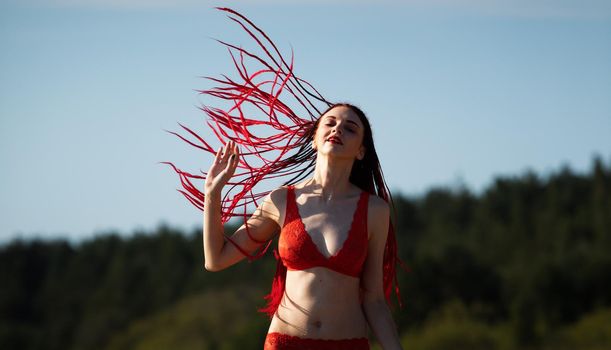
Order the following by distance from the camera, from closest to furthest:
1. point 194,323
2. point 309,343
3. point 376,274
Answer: point 309,343, point 376,274, point 194,323

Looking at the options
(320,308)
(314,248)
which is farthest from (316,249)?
(320,308)

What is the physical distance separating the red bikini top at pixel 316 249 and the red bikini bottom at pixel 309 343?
1.07 ft

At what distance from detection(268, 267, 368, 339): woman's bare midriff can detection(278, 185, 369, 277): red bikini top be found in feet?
0.12

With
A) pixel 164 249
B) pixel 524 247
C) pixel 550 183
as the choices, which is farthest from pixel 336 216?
pixel 164 249

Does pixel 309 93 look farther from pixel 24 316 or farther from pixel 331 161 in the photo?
pixel 24 316

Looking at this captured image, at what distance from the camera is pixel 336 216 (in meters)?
5.39

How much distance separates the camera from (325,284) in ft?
17.3

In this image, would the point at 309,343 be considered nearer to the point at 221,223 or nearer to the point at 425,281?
the point at 221,223

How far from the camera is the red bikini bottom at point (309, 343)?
5203 millimetres

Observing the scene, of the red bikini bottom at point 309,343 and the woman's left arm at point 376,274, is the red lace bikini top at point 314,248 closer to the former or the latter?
the woman's left arm at point 376,274

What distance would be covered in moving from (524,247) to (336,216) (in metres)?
43.3

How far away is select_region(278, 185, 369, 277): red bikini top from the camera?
5.27 metres

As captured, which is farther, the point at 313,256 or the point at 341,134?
the point at 341,134

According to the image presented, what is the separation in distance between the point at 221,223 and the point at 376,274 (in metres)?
0.80
